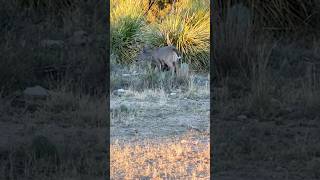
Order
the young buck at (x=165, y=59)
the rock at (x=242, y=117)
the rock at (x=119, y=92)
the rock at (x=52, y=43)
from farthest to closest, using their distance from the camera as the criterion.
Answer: the young buck at (x=165, y=59)
the rock at (x=52, y=43)
the rock at (x=119, y=92)
the rock at (x=242, y=117)

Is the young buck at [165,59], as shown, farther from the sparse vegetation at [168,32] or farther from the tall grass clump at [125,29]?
the tall grass clump at [125,29]

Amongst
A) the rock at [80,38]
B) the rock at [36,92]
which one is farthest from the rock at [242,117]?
the rock at [80,38]

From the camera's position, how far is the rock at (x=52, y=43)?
8.18 meters

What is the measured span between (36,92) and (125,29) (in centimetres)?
350

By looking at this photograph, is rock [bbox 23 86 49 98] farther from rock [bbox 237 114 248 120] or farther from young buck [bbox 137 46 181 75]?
young buck [bbox 137 46 181 75]

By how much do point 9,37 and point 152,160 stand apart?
10.8 feet

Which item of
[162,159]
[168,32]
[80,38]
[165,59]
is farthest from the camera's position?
[168,32]

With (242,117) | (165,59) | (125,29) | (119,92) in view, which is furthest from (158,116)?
(125,29)

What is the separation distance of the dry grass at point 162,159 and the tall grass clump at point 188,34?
14.4ft

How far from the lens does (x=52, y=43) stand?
839 cm

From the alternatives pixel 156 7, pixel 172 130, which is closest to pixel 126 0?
pixel 156 7

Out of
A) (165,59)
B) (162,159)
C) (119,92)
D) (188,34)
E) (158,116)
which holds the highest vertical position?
(188,34)

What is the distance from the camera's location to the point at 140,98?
283 inches

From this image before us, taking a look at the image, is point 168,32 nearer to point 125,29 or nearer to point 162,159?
point 125,29
